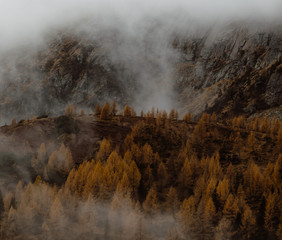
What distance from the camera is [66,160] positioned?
383 ft

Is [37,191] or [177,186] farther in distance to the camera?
[177,186]

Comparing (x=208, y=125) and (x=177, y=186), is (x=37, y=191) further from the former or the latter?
(x=208, y=125)

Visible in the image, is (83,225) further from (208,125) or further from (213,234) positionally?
(208,125)

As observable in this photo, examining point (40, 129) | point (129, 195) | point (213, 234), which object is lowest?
point (213, 234)

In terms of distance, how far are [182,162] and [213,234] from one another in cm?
4667

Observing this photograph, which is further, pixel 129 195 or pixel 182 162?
pixel 182 162

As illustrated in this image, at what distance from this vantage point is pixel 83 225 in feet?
267

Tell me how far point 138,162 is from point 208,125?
254ft

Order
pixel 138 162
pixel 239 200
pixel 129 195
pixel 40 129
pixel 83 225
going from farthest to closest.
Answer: pixel 40 129
pixel 138 162
pixel 239 200
pixel 129 195
pixel 83 225

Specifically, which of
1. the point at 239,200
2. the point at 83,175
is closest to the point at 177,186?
the point at 239,200

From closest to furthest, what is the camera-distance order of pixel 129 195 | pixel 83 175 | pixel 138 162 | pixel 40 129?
pixel 129 195, pixel 83 175, pixel 138 162, pixel 40 129

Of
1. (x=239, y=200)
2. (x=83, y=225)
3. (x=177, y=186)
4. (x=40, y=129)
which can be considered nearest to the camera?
(x=83, y=225)

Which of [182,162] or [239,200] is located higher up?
[182,162]

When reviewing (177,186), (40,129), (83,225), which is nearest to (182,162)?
(177,186)
